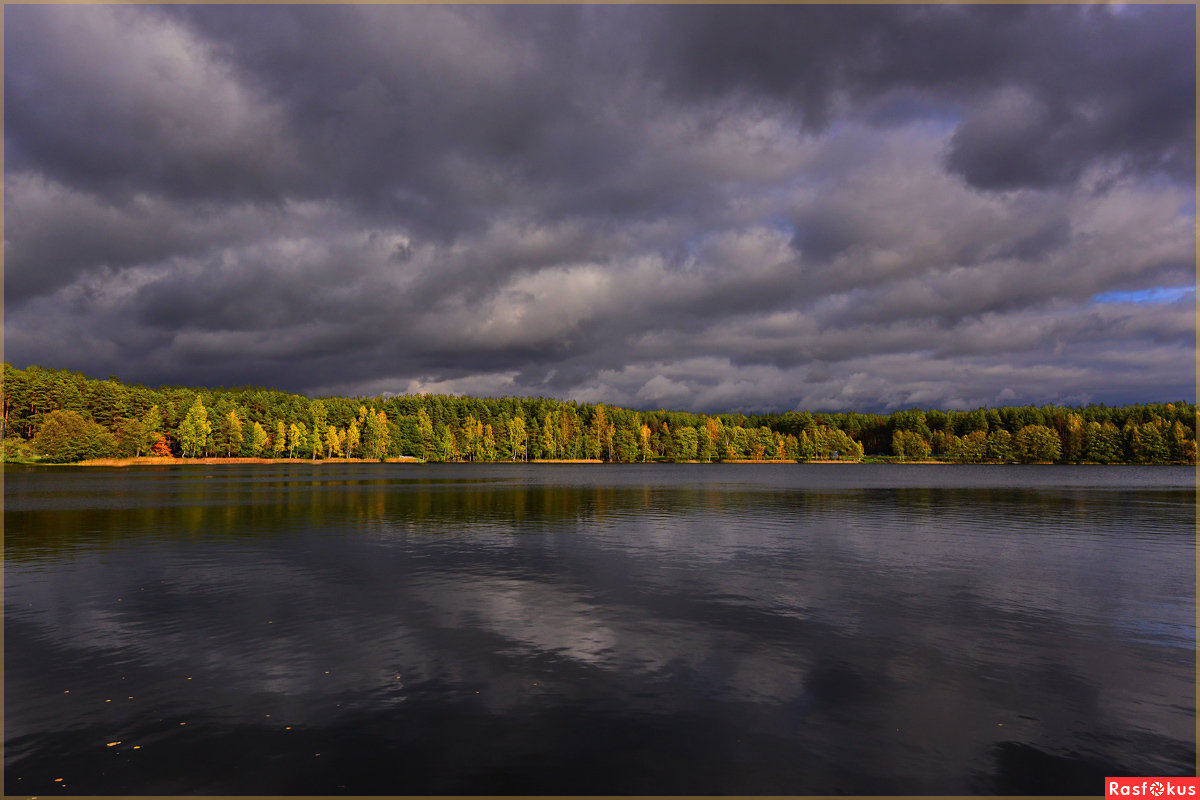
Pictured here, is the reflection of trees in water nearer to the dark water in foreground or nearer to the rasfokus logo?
the dark water in foreground

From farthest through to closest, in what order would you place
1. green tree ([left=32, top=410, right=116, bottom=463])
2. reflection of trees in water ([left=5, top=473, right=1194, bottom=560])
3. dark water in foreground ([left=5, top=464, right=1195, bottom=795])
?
green tree ([left=32, top=410, right=116, bottom=463]), reflection of trees in water ([left=5, top=473, right=1194, bottom=560]), dark water in foreground ([left=5, top=464, right=1195, bottom=795])

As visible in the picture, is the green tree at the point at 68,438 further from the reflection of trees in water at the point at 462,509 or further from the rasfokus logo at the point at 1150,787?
the rasfokus logo at the point at 1150,787

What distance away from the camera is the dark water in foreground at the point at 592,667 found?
49.0 feet

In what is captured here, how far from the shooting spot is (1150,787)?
14688 millimetres

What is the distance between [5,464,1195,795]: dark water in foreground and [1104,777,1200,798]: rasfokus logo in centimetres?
30

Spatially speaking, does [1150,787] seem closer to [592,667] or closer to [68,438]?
[592,667]

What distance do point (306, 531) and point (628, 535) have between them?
2876cm

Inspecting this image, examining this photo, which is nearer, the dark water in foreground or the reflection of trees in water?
the dark water in foreground

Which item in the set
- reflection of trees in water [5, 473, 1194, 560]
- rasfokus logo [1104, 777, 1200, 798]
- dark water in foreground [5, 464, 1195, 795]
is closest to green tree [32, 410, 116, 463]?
reflection of trees in water [5, 473, 1194, 560]

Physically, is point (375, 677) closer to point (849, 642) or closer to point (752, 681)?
point (752, 681)

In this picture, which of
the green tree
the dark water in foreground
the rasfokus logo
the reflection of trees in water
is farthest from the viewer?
the green tree

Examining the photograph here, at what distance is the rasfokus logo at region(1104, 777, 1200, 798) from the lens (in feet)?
47.5

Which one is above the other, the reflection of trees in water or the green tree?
the green tree

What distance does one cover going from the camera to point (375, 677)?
20.5 meters
